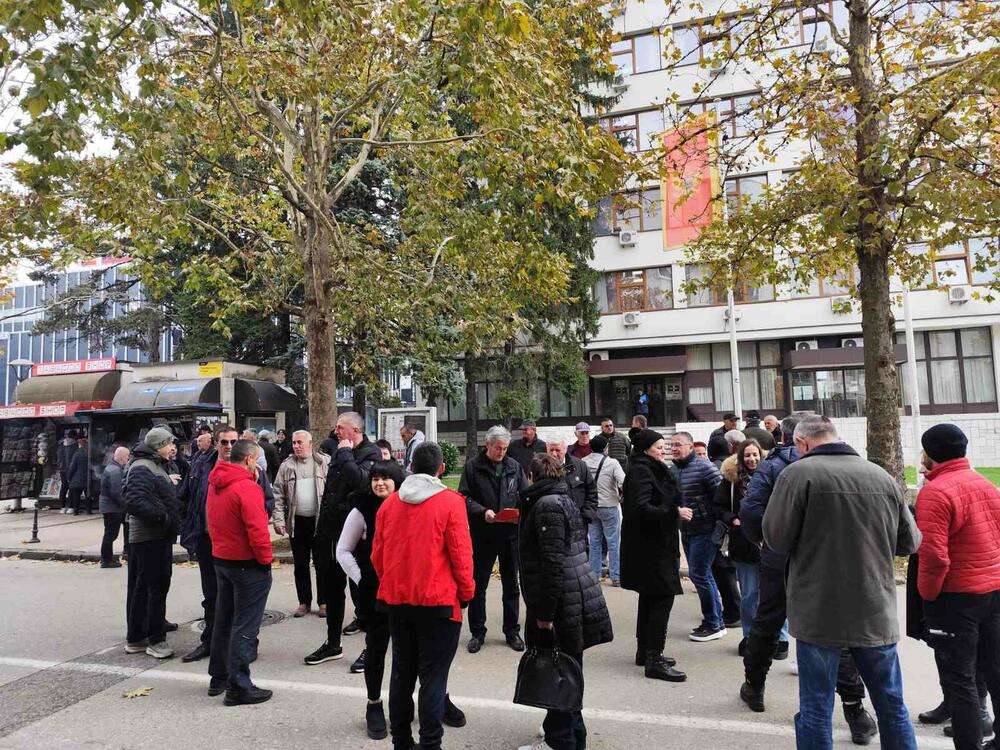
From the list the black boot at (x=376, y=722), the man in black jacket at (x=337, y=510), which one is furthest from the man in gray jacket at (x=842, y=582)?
the man in black jacket at (x=337, y=510)

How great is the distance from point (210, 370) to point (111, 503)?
799 cm

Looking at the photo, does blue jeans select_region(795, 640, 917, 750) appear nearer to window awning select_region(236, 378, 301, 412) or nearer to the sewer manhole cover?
the sewer manhole cover

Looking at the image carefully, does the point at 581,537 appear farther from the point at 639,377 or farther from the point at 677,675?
the point at 639,377

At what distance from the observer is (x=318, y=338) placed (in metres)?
11.9

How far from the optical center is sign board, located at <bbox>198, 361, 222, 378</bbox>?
17244 mm

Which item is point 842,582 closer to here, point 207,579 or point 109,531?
point 207,579

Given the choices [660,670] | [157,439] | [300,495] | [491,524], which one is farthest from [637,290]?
[660,670]

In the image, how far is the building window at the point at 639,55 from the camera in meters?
30.3

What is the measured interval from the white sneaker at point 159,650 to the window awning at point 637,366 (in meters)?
25.8

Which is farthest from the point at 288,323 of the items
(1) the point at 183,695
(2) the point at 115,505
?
(1) the point at 183,695

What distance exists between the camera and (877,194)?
33.3ft

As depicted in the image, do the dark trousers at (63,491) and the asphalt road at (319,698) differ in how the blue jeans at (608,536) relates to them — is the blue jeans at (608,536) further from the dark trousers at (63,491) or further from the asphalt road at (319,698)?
the dark trousers at (63,491)

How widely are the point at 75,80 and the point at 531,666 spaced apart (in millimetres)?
6157

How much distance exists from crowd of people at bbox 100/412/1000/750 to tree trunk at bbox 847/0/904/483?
4263 millimetres
